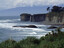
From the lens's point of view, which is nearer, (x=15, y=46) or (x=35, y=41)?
(x=15, y=46)

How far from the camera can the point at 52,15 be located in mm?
119688

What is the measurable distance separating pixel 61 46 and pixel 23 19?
153 m

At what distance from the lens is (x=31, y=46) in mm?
11500

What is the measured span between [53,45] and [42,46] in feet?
1.82

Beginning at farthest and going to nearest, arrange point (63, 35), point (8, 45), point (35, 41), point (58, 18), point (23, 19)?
point (23, 19)
point (58, 18)
point (63, 35)
point (35, 41)
point (8, 45)

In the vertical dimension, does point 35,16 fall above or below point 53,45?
below

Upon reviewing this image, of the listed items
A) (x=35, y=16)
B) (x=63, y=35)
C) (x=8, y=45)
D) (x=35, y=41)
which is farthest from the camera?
(x=35, y=16)

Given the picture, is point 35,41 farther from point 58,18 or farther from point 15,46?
point 58,18

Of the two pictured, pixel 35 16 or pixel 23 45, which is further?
pixel 35 16

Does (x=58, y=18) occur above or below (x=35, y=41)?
below

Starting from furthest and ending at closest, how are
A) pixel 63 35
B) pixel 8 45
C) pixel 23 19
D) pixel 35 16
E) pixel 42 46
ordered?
1. pixel 23 19
2. pixel 35 16
3. pixel 63 35
4. pixel 8 45
5. pixel 42 46

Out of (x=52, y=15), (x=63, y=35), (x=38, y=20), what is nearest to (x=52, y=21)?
(x=52, y=15)

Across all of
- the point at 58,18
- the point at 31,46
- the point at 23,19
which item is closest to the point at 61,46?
the point at 31,46

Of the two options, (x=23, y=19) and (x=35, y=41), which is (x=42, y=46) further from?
(x=23, y=19)
